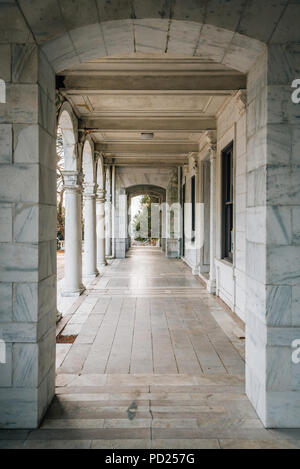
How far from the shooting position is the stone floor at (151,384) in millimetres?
2340

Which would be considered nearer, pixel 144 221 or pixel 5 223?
pixel 5 223

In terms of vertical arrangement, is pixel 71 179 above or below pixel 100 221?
above

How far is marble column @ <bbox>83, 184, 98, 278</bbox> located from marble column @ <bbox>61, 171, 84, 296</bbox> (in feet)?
6.26

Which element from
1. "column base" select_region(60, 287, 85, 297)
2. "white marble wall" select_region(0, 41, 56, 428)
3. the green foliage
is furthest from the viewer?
the green foliage

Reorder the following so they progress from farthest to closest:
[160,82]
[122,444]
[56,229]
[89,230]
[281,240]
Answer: [89,230]
[160,82]
[56,229]
[281,240]
[122,444]

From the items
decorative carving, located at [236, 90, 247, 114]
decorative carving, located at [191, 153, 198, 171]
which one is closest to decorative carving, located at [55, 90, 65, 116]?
decorative carving, located at [236, 90, 247, 114]

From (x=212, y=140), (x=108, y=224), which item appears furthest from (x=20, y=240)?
(x=108, y=224)

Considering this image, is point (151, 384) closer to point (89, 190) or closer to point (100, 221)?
point (89, 190)

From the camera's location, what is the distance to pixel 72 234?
6926 mm

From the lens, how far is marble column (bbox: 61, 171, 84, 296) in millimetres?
6786

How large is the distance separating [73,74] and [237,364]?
4117mm

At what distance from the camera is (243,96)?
4891mm

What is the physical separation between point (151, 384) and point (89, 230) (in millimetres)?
6252

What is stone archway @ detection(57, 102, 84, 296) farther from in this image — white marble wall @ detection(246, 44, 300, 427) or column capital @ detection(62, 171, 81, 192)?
white marble wall @ detection(246, 44, 300, 427)
